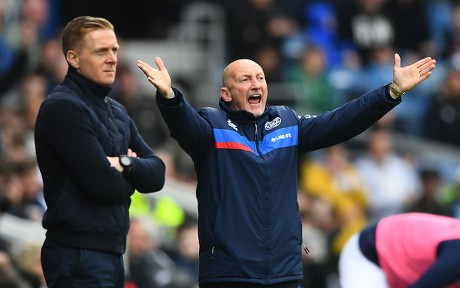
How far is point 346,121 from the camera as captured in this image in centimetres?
688

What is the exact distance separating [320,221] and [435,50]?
4899 millimetres

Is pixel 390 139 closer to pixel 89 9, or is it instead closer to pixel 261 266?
pixel 89 9

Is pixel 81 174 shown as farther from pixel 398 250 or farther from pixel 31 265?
pixel 31 265

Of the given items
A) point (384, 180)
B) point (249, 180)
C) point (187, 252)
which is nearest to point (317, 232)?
point (384, 180)

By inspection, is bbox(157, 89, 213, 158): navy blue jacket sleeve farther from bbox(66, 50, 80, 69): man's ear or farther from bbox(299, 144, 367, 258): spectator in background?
bbox(299, 144, 367, 258): spectator in background

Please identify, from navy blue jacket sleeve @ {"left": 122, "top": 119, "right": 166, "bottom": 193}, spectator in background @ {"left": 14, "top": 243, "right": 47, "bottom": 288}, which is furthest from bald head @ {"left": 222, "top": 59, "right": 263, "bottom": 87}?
spectator in background @ {"left": 14, "top": 243, "right": 47, "bottom": 288}

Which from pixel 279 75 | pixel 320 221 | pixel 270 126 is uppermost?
pixel 270 126

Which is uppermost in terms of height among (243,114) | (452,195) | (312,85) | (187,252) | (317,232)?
(243,114)

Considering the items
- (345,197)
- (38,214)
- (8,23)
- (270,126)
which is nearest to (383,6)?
(345,197)

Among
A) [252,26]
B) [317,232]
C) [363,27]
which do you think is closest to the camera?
[317,232]

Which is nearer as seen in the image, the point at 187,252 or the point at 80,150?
the point at 80,150

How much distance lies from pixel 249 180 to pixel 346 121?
67cm

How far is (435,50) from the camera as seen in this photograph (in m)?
17.0

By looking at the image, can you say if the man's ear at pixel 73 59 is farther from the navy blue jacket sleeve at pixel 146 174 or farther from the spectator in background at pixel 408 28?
the spectator in background at pixel 408 28
